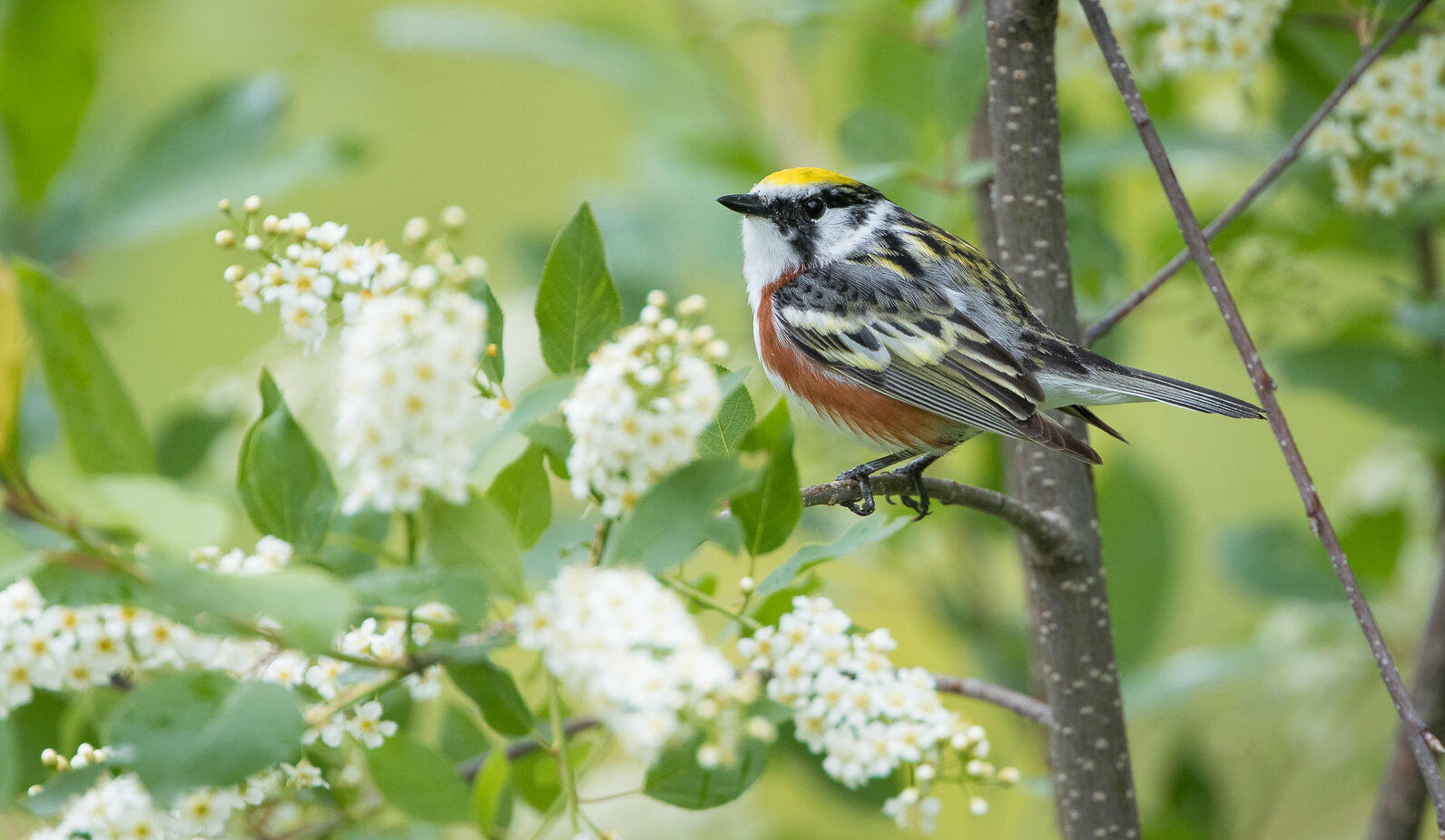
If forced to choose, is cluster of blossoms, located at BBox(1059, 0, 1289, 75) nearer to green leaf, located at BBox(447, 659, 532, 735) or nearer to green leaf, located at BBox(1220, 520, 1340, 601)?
green leaf, located at BBox(1220, 520, 1340, 601)

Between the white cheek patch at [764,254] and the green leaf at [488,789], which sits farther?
the white cheek patch at [764,254]

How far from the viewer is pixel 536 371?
2.77 metres

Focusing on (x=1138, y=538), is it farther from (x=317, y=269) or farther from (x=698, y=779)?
(x=317, y=269)

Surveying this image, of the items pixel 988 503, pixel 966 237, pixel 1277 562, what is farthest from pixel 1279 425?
pixel 966 237

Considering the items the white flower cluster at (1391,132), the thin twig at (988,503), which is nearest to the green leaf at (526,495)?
the thin twig at (988,503)

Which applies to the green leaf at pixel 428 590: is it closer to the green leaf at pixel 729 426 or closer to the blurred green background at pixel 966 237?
the green leaf at pixel 729 426

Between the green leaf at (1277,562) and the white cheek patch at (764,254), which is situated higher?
the green leaf at (1277,562)

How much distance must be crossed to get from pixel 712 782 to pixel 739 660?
463 mm

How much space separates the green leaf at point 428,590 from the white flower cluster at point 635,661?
35 millimetres

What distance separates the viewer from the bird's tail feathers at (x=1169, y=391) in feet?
5.84

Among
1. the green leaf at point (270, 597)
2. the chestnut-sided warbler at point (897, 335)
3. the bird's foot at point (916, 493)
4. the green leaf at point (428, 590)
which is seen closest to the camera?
the green leaf at point (270, 597)

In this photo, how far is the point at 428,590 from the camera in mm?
826

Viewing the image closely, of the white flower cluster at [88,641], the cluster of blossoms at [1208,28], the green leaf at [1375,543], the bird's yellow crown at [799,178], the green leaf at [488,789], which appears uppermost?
the cluster of blossoms at [1208,28]

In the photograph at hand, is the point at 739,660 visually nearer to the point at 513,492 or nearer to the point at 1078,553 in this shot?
the point at 1078,553
